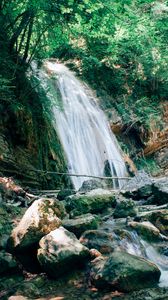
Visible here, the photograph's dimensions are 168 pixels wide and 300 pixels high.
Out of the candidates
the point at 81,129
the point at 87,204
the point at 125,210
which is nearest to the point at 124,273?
the point at 125,210

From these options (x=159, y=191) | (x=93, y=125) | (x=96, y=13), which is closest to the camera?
(x=96, y=13)

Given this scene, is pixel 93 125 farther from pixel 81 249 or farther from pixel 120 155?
pixel 81 249

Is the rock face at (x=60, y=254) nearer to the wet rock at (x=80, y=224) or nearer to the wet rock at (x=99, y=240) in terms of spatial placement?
the wet rock at (x=99, y=240)

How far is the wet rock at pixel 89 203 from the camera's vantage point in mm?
7016

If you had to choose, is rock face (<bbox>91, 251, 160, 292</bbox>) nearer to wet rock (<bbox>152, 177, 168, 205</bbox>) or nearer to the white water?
the white water

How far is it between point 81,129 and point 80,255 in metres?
9.80

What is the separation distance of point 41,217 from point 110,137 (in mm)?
10309

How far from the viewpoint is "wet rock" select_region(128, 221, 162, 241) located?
591 centimetres

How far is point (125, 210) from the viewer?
7039mm

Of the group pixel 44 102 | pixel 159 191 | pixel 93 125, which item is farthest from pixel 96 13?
pixel 93 125

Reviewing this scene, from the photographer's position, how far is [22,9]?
311 inches

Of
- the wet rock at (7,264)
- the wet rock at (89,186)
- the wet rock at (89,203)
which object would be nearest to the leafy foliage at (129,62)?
the wet rock at (89,186)

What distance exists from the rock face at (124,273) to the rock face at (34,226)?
3.08ft

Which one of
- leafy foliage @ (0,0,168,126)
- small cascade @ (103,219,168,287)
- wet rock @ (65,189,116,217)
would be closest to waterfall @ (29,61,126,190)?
leafy foliage @ (0,0,168,126)
